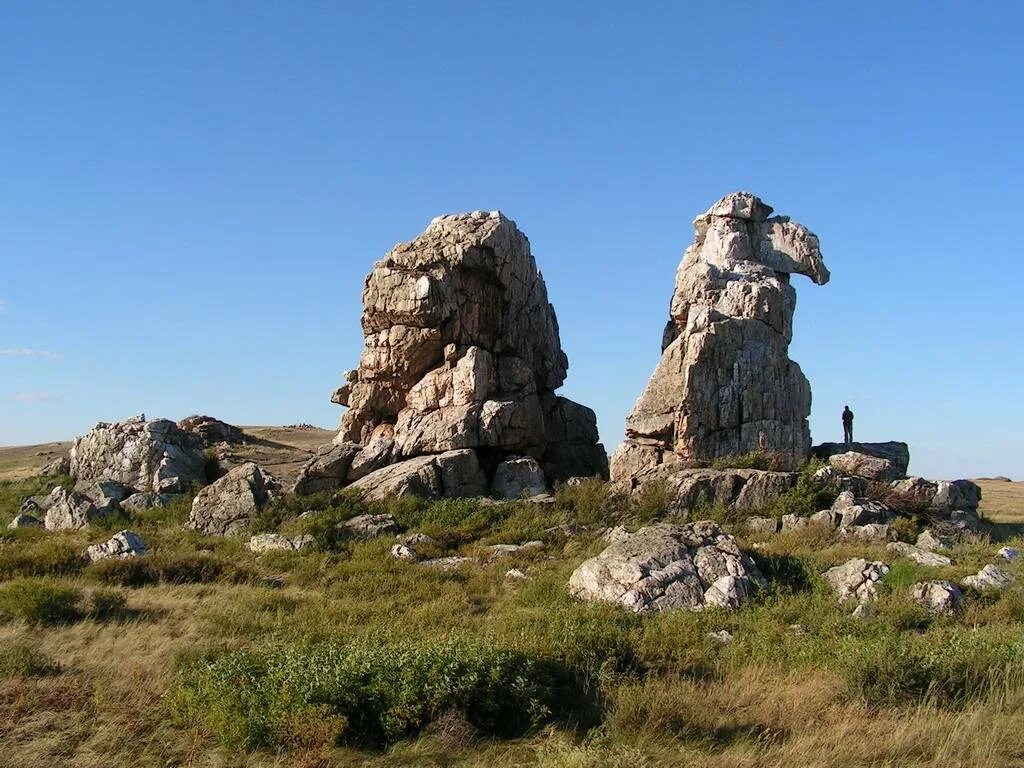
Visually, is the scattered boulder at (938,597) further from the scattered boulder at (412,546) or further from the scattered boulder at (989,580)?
the scattered boulder at (412,546)

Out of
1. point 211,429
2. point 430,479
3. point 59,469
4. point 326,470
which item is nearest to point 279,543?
point 430,479

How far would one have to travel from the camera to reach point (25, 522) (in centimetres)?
2747

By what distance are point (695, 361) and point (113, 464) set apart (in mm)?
21681

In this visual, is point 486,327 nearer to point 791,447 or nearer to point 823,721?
point 791,447

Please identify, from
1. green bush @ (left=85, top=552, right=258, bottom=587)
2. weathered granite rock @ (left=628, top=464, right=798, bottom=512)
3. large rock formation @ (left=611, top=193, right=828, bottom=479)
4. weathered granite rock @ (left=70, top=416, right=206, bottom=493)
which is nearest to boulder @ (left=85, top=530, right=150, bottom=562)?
green bush @ (left=85, top=552, right=258, bottom=587)

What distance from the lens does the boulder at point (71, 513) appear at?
86.9 feet

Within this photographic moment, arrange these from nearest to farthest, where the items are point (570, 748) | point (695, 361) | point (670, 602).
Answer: point (570, 748), point (670, 602), point (695, 361)

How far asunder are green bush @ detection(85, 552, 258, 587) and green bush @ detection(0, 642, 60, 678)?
635 centimetres

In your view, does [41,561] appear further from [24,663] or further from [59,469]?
[59,469]

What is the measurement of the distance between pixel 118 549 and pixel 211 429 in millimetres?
25084

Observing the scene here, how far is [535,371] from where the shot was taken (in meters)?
35.3

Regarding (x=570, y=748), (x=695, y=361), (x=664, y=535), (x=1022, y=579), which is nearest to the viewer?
(x=570, y=748)

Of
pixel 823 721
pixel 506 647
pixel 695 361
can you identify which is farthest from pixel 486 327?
pixel 823 721

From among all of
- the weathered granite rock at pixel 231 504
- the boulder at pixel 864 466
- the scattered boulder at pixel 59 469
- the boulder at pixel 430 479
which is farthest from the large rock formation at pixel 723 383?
the scattered boulder at pixel 59 469
